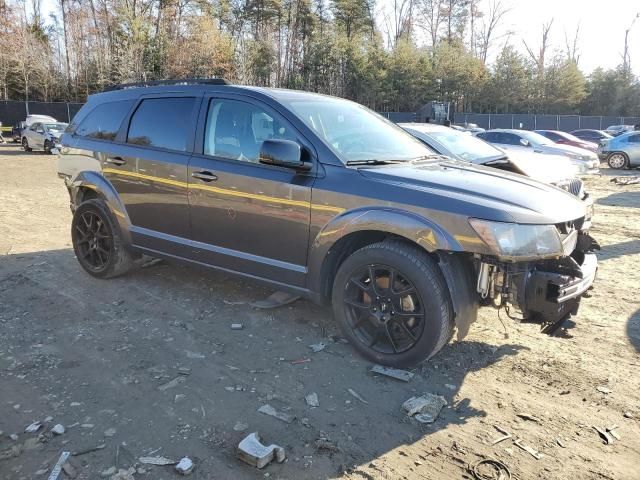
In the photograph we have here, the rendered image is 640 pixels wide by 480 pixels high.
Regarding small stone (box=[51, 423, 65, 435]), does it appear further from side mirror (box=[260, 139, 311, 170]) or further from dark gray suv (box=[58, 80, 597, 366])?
side mirror (box=[260, 139, 311, 170])

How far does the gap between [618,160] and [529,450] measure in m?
20.7

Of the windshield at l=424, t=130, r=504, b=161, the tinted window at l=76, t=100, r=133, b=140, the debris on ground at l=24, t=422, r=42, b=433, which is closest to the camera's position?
the debris on ground at l=24, t=422, r=42, b=433

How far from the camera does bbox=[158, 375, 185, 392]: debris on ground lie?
11.1ft

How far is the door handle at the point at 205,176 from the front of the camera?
4328 mm

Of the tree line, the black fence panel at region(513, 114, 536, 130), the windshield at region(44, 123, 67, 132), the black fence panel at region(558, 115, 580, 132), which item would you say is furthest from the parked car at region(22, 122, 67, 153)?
the black fence panel at region(558, 115, 580, 132)

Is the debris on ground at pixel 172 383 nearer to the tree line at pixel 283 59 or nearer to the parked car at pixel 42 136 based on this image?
the parked car at pixel 42 136

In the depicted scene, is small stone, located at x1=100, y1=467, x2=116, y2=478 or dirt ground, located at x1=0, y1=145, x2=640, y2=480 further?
dirt ground, located at x1=0, y1=145, x2=640, y2=480

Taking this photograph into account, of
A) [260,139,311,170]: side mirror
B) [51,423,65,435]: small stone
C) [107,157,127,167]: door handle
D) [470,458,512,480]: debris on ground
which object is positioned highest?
[260,139,311,170]: side mirror

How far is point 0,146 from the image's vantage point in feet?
87.9

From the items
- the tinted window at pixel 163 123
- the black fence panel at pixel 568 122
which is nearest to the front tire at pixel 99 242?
the tinted window at pixel 163 123

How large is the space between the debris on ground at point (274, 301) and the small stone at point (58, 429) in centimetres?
205

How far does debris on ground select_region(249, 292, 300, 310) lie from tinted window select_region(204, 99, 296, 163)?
1338mm

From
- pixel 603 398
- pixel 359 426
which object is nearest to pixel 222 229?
pixel 359 426

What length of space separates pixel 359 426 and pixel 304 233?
4.80 ft
